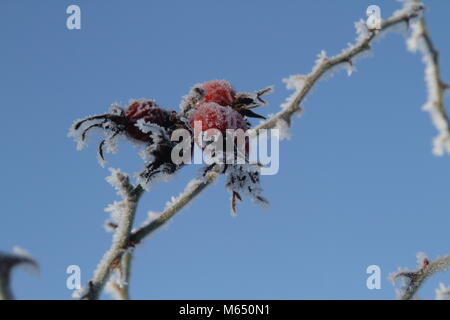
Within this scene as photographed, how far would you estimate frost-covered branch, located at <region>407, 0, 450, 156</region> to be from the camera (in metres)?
1.23

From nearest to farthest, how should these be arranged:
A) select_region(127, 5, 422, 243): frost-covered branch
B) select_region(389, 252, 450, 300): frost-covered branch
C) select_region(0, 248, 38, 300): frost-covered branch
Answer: select_region(0, 248, 38, 300): frost-covered branch < select_region(127, 5, 422, 243): frost-covered branch < select_region(389, 252, 450, 300): frost-covered branch

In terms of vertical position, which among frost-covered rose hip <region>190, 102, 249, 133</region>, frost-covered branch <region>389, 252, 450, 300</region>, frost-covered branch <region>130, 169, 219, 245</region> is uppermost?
frost-covered rose hip <region>190, 102, 249, 133</region>

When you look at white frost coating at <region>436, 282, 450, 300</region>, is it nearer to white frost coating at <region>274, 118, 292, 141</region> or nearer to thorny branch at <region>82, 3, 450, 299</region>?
thorny branch at <region>82, 3, 450, 299</region>

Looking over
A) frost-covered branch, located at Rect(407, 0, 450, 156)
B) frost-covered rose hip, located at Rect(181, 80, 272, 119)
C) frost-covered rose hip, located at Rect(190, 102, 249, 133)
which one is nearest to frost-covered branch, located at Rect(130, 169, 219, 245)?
frost-covered rose hip, located at Rect(190, 102, 249, 133)

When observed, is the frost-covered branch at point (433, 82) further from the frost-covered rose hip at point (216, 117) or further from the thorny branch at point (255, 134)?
the frost-covered rose hip at point (216, 117)

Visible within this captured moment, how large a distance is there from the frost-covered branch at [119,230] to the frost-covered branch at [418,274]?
683 mm

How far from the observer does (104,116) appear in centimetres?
143

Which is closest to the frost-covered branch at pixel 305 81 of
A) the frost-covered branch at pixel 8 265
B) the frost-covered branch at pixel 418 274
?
the frost-covered branch at pixel 8 265

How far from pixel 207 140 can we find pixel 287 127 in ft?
0.63

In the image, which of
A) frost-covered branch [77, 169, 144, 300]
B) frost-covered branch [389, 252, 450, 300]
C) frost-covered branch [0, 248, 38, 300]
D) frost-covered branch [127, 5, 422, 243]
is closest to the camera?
frost-covered branch [0, 248, 38, 300]

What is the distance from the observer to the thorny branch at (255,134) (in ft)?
4.01

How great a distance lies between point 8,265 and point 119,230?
0.32 meters

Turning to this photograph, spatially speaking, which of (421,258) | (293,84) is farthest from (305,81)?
(421,258)
